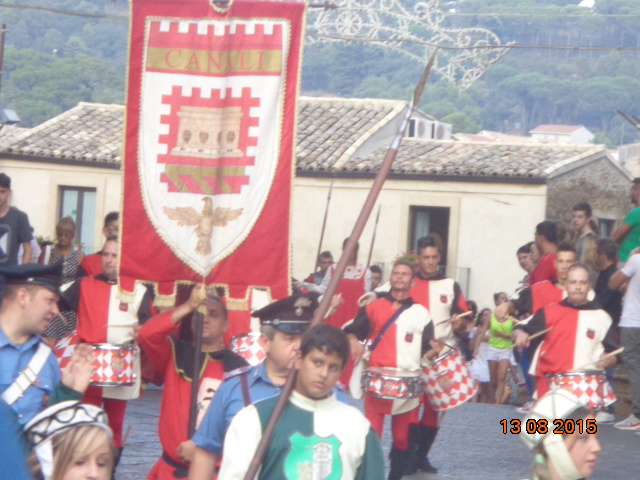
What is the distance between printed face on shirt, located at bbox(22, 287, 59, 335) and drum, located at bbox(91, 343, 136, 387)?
2.50 meters

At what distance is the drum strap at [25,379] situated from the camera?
5176mm

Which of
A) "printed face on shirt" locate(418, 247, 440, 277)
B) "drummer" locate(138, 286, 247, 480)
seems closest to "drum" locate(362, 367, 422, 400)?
"printed face on shirt" locate(418, 247, 440, 277)

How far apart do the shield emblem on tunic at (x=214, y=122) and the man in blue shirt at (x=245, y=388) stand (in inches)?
21.7

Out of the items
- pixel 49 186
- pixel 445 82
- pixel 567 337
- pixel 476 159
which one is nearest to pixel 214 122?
pixel 567 337

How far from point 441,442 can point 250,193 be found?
20.8ft

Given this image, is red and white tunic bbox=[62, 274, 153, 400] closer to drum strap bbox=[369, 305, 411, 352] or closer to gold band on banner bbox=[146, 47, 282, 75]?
drum strap bbox=[369, 305, 411, 352]

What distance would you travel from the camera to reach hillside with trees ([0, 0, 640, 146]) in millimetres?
63656

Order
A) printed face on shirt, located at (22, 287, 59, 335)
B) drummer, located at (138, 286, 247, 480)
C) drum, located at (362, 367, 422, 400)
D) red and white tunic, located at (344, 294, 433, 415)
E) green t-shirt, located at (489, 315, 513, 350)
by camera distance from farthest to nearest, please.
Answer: green t-shirt, located at (489, 315, 513, 350), red and white tunic, located at (344, 294, 433, 415), drum, located at (362, 367, 422, 400), drummer, located at (138, 286, 247, 480), printed face on shirt, located at (22, 287, 59, 335)

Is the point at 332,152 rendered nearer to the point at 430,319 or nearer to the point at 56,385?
the point at 430,319

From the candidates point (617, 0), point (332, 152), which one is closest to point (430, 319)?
point (332, 152)

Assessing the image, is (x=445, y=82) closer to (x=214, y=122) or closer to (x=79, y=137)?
(x=79, y=137)

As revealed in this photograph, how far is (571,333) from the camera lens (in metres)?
9.02

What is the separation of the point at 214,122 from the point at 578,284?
164 inches

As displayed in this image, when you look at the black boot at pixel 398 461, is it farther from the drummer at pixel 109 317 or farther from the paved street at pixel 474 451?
the drummer at pixel 109 317
